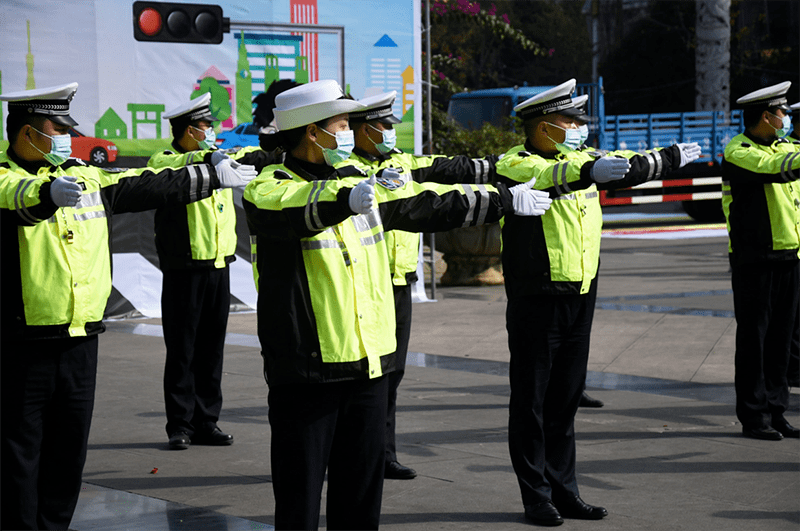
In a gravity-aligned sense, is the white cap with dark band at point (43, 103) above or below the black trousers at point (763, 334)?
above

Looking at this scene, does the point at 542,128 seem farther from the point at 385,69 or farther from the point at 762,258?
the point at 385,69

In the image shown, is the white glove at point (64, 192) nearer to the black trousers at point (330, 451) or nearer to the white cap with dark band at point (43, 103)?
the white cap with dark band at point (43, 103)

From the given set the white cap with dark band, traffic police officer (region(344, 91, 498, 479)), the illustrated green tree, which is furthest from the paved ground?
the illustrated green tree

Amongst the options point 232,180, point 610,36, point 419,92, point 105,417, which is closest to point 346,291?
point 232,180

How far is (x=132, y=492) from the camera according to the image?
5.88 m

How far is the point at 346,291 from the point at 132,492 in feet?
8.57

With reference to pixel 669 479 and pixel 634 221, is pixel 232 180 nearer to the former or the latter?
pixel 669 479

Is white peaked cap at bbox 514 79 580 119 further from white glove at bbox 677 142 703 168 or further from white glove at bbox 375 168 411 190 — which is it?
white glove at bbox 375 168 411 190

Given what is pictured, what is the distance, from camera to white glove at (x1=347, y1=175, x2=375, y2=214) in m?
3.61

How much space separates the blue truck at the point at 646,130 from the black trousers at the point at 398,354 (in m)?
18.2

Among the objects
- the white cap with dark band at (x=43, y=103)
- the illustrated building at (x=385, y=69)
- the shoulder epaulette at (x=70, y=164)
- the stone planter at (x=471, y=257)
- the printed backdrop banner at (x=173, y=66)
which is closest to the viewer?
the white cap with dark band at (x=43, y=103)

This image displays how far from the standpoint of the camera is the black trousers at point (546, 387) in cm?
536

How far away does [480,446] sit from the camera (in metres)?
6.74

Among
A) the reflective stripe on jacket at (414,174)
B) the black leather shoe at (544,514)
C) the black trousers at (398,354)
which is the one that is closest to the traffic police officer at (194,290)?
the reflective stripe on jacket at (414,174)
